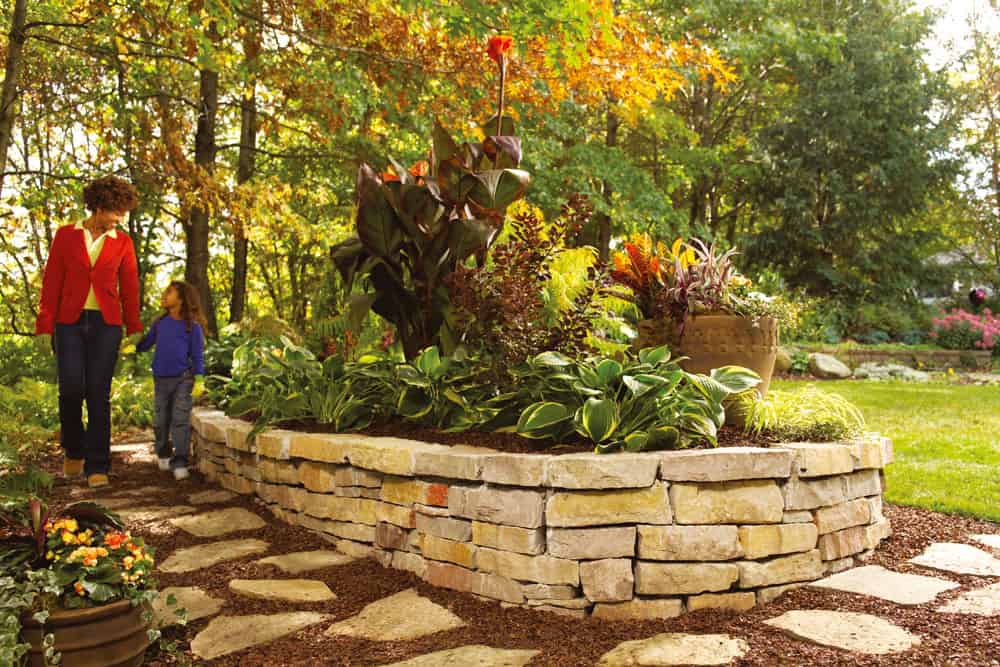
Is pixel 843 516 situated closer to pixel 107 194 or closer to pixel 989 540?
pixel 989 540

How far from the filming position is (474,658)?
2.31m

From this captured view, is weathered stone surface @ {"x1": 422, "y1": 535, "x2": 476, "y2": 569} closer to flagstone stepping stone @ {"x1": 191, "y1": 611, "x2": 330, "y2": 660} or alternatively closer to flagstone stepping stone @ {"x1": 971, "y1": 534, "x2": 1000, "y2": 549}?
flagstone stepping stone @ {"x1": 191, "y1": 611, "x2": 330, "y2": 660}

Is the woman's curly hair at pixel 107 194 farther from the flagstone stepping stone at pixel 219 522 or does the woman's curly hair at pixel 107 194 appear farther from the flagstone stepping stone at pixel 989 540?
the flagstone stepping stone at pixel 989 540

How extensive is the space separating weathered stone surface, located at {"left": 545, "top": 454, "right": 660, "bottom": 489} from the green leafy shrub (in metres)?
0.80

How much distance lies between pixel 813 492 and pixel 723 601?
572 mm

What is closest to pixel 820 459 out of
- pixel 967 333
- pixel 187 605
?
pixel 187 605

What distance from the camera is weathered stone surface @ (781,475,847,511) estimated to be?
2887 mm

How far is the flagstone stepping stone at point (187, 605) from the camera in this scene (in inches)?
102

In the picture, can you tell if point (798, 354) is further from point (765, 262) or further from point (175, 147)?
point (175, 147)

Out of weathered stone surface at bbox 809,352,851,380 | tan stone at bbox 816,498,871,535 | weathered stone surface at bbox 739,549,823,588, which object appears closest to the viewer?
weathered stone surface at bbox 739,549,823,588

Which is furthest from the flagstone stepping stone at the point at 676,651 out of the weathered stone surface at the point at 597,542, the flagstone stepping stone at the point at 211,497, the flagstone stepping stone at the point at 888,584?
the flagstone stepping stone at the point at 211,497

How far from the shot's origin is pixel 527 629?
8.48 ft

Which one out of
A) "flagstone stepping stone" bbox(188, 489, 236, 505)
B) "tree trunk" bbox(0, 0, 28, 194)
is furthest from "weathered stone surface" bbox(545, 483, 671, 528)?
"tree trunk" bbox(0, 0, 28, 194)

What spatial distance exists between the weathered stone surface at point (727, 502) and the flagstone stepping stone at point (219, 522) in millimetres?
2117
